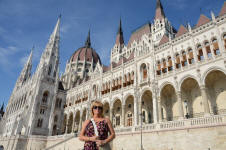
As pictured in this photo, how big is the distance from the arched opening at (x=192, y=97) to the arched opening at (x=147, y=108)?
6.09 m

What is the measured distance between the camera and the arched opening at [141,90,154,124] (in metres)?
29.4

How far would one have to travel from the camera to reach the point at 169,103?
2731cm

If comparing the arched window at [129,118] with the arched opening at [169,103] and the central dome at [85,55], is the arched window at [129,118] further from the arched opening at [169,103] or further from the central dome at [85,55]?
the central dome at [85,55]

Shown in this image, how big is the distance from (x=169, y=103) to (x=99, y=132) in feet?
83.9

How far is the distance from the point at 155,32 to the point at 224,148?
3672cm

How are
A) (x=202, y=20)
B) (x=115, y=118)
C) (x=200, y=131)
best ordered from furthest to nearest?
(x=115, y=118) < (x=202, y=20) < (x=200, y=131)

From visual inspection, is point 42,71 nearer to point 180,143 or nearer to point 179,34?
point 179,34

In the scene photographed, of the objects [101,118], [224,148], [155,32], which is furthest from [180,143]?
[155,32]

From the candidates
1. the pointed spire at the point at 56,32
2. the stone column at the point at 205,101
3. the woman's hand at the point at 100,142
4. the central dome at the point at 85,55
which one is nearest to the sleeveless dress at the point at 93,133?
the woman's hand at the point at 100,142

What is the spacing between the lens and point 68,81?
61500 millimetres

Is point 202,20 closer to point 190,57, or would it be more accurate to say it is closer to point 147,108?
point 190,57

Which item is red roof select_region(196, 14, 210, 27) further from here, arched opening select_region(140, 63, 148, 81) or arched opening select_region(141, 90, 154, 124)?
arched opening select_region(141, 90, 154, 124)

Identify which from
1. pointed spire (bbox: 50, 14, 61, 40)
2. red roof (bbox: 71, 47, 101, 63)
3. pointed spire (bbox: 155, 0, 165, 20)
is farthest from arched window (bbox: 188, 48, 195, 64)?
red roof (bbox: 71, 47, 101, 63)

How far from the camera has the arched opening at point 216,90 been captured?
2172cm
